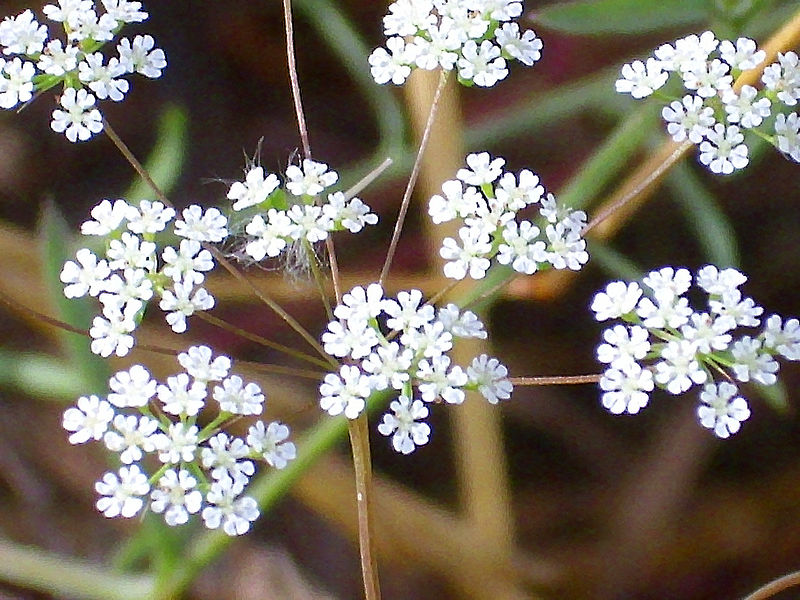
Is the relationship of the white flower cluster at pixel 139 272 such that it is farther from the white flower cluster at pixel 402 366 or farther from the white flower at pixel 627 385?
the white flower at pixel 627 385

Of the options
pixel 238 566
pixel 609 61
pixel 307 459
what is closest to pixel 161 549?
pixel 307 459

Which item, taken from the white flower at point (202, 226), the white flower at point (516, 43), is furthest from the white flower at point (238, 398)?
the white flower at point (516, 43)

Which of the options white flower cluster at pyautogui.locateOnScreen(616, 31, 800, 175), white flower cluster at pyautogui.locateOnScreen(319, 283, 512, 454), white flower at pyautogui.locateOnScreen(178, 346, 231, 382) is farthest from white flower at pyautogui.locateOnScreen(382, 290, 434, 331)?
white flower cluster at pyautogui.locateOnScreen(616, 31, 800, 175)

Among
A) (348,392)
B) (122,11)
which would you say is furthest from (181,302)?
(122,11)

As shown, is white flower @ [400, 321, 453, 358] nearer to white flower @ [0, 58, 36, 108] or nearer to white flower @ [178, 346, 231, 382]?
white flower @ [178, 346, 231, 382]

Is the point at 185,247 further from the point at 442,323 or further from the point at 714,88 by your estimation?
the point at 714,88

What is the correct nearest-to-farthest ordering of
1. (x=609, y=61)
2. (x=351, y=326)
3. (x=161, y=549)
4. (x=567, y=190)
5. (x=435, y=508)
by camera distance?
(x=351, y=326), (x=161, y=549), (x=567, y=190), (x=435, y=508), (x=609, y=61)
